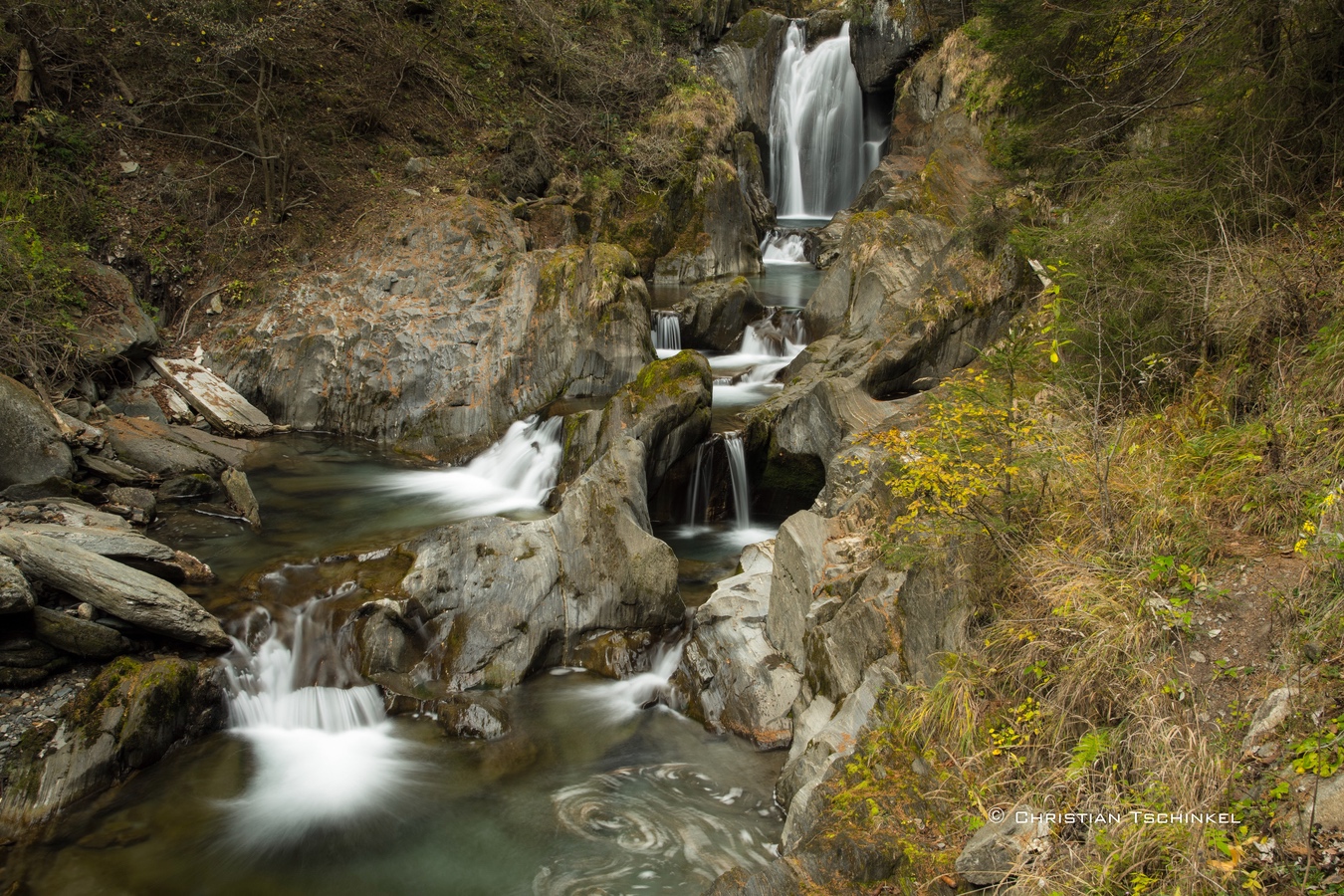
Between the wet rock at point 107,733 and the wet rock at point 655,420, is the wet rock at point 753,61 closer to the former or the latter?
the wet rock at point 655,420

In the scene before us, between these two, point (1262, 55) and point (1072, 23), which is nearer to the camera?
point (1262, 55)

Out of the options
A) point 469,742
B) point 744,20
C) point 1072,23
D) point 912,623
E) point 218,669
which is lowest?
point 469,742

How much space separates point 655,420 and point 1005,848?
664cm

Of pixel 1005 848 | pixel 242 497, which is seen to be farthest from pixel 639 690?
pixel 242 497

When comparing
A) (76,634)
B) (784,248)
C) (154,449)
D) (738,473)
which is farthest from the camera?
(784,248)

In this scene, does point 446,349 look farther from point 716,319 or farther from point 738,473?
point 738,473

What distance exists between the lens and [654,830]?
5121mm

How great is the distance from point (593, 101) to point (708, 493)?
43.3 feet

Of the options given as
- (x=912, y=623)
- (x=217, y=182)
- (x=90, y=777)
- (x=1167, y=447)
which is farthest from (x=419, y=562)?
(x=217, y=182)

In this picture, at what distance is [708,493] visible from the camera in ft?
32.0

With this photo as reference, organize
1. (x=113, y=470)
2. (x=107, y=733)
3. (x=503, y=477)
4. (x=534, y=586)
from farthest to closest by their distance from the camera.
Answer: (x=503, y=477), (x=113, y=470), (x=534, y=586), (x=107, y=733)

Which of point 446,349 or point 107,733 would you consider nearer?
point 107,733

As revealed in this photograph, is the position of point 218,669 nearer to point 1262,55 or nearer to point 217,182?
point 1262,55

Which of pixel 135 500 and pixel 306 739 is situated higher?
pixel 135 500
